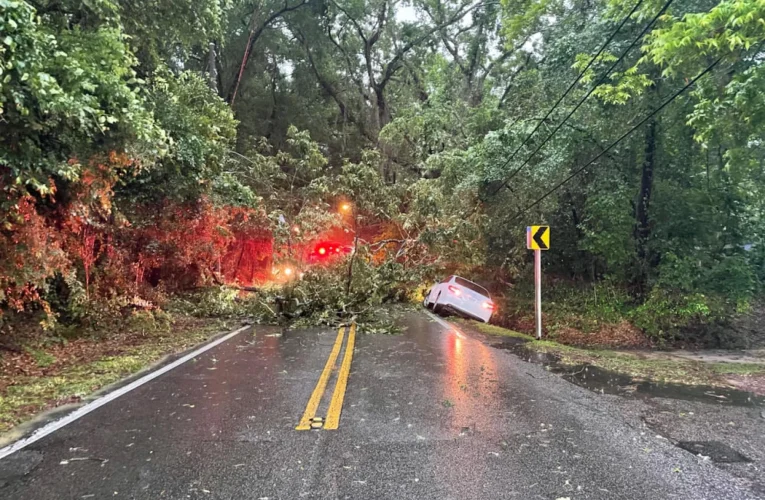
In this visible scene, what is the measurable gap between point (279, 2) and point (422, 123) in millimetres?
10000

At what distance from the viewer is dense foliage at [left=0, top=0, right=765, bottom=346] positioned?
22.4 feet

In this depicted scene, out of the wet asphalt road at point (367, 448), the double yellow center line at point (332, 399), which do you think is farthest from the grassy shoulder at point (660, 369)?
the double yellow center line at point (332, 399)

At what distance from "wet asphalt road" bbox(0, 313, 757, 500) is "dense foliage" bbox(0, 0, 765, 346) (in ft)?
11.0

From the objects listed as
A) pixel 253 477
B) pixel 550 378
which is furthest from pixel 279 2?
pixel 253 477

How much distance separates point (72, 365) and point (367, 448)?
19.1 feet

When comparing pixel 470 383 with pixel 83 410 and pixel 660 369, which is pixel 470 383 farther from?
pixel 83 410

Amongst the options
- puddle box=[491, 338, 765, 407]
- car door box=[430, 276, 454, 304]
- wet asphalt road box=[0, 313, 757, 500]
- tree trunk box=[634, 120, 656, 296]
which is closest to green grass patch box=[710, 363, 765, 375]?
puddle box=[491, 338, 765, 407]

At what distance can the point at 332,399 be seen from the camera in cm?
561

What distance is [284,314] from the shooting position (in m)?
13.0

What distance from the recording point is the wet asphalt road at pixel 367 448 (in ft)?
11.4

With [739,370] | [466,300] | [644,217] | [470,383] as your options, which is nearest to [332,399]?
[470,383]

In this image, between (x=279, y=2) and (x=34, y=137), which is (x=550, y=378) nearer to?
(x=34, y=137)

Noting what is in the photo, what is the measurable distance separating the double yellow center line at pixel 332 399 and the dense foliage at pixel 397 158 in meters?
4.05

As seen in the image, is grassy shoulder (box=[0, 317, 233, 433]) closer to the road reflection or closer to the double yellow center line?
the double yellow center line
